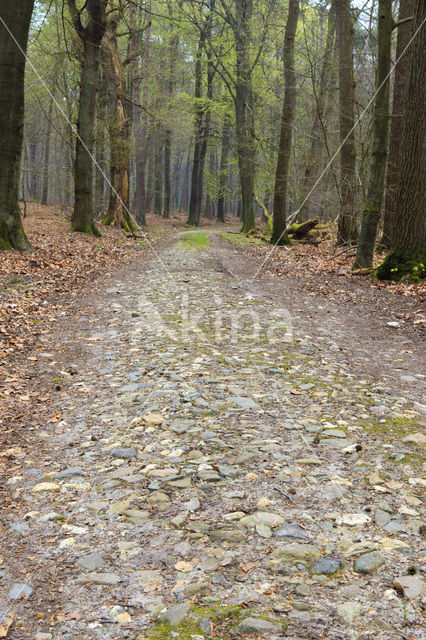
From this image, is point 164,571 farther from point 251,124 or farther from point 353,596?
point 251,124

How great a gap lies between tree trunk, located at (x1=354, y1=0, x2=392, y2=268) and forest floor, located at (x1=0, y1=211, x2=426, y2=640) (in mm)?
4513

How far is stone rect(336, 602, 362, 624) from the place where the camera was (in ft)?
6.56

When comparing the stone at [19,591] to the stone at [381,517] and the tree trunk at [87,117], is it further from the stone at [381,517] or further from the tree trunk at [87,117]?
the tree trunk at [87,117]

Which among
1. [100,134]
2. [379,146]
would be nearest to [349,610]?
[379,146]

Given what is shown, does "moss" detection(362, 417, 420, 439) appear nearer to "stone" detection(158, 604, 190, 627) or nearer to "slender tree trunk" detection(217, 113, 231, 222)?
"stone" detection(158, 604, 190, 627)

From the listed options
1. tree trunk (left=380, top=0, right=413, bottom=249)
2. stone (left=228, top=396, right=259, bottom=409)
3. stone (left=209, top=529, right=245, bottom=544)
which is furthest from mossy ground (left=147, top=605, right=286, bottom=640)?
tree trunk (left=380, top=0, right=413, bottom=249)

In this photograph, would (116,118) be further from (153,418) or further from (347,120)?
(153,418)

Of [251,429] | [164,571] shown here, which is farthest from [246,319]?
[164,571]

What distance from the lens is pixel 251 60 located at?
74.9ft

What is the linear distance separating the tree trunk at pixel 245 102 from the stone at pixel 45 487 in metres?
21.7

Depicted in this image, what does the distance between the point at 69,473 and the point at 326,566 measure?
5.57 feet

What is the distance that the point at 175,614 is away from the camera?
6.67 feet

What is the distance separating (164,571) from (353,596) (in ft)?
2.74

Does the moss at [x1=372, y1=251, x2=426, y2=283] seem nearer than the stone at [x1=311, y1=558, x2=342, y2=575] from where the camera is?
No
